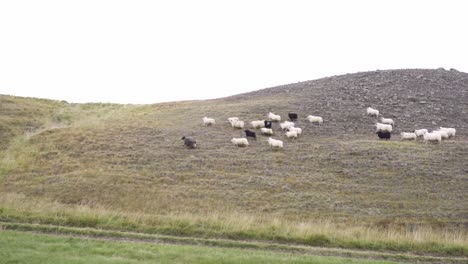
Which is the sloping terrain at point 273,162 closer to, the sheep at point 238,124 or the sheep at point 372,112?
the sheep at point 238,124

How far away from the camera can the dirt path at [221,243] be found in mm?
18359

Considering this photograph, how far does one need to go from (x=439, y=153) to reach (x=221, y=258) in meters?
23.8

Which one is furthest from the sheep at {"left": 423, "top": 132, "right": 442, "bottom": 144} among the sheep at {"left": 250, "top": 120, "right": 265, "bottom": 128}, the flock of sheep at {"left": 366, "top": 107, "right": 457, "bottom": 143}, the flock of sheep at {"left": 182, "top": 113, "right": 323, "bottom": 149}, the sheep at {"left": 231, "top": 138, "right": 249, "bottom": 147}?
the sheep at {"left": 231, "top": 138, "right": 249, "bottom": 147}

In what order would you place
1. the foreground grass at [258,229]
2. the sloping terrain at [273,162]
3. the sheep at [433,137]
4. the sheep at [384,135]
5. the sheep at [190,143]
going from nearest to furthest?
the foreground grass at [258,229] < the sloping terrain at [273,162] < the sheep at [433,137] < the sheep at [190,143] < the sheep at [384,135]

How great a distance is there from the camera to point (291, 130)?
40.6 m

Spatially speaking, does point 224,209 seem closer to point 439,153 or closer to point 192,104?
point 439,153

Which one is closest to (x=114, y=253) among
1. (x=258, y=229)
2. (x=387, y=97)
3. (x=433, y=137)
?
(x=258, y=229)

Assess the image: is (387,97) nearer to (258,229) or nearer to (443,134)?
(443,134)

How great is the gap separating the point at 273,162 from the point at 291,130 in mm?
6508

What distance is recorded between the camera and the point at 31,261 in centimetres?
1473

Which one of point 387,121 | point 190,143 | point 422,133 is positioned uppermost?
point 387,121

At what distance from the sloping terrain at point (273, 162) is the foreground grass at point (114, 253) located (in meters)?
8.97

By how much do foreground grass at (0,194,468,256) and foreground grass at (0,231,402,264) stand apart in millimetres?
2996

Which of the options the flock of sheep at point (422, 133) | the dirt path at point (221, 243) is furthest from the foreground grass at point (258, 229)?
the flock of sheep at point (422, 133)
